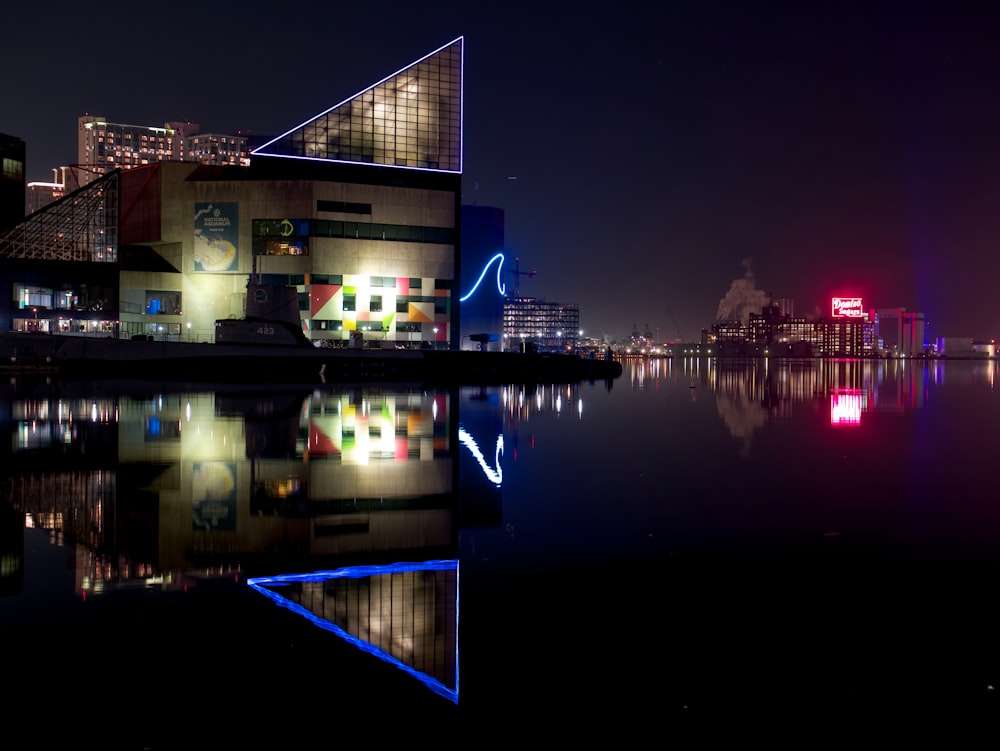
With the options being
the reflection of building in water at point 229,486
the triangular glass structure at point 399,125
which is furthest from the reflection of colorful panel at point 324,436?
the triangular glass structure at point 399,125

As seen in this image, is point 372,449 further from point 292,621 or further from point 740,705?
point 740,705

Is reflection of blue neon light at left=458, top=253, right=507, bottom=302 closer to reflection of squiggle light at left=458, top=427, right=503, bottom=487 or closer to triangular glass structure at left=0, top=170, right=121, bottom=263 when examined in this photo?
triangular glass structure at left=0, top=170, right=121, bottom=263

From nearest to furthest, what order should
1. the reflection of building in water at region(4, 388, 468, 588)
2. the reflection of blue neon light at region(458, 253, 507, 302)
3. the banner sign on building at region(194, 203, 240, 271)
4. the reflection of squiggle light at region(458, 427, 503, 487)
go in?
the reflection of building in water at region(4, 388, 468, 588)
the reflection of squiggle light at region(458, 427, 503, 487)
the banner sign on building at region(194, 203, 240, 271)
the reflection of blue neon light at region(458, 253, 507, 302)

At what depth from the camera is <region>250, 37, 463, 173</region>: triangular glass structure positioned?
7825 centimetres

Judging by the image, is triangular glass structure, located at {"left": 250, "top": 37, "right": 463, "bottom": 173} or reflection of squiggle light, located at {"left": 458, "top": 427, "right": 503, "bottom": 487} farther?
triangular glass structure, located at {"left": 250, "top": 37, "right": 463, "bottom": 173}

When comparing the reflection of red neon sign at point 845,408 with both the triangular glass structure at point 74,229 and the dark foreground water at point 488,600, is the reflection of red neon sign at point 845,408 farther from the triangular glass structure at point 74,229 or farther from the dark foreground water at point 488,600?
the triangular glass structure at point 74,229

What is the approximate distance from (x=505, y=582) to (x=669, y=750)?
3.33m

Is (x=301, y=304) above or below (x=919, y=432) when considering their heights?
above

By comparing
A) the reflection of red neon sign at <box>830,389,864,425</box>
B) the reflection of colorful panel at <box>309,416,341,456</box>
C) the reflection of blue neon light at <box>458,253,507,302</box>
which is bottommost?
the reflection of red neon sign at <box>830,389,864,425</box>

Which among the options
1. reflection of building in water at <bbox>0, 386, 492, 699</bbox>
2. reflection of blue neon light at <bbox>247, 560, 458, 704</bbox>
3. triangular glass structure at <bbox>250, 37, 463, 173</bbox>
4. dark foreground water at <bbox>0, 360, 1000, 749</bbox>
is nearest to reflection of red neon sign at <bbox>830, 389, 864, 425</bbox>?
dark foreground water at <bbox>0, 360, 1000, 749</bbox>

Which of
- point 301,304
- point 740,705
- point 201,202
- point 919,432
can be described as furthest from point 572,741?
point 201,202

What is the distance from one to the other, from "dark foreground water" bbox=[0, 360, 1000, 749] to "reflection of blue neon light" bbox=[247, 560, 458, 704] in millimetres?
37

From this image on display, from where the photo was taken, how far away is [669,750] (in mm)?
4621

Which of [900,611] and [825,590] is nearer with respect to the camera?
[900,611]
